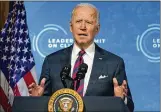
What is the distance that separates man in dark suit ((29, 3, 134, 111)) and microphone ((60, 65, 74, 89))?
0.34 ft

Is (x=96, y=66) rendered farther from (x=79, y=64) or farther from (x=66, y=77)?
(x=66, y=77)

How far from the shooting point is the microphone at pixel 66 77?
1.82 m

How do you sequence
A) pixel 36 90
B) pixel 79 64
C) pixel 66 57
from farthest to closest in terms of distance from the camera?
1. pixel 66 57
2. pixel 79 64
3. pixel 36 90

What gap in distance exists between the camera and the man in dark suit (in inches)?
82.2

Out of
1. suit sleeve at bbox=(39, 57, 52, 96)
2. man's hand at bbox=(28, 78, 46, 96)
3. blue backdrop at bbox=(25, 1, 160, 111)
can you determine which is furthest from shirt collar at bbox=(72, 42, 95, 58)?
blue backdrop at bbox=(25, 1, 160, 111)

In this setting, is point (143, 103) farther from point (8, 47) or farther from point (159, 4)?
point (8, 47)

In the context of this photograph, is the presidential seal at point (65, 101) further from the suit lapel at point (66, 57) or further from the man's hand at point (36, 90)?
the suit lapel at point (66, 57)

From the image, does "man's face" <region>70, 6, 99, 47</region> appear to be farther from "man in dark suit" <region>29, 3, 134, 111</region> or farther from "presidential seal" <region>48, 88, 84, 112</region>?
"presidential seal" <region>48, 88, 84, 112</region>

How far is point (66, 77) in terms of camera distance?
6.02ft

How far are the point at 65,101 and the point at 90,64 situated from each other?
493mm

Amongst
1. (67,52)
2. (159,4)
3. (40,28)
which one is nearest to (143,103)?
(159,4)

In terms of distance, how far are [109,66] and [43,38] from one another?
262 cm

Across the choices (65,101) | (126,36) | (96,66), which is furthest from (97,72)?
(126,36)

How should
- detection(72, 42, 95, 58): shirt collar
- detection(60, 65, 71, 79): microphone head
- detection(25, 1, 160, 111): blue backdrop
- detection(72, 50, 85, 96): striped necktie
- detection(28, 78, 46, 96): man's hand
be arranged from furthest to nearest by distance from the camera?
1. detection(25, 1, 160, 111): blue backdrop
2. detection(72, 42, 95, 58): shirt collar
3. detection(72, 50, 85, 96): striped necktie
4. detection(28, 78, 46, 96): man's hand
5. detection(60, 65, 71, 79): microphone head
